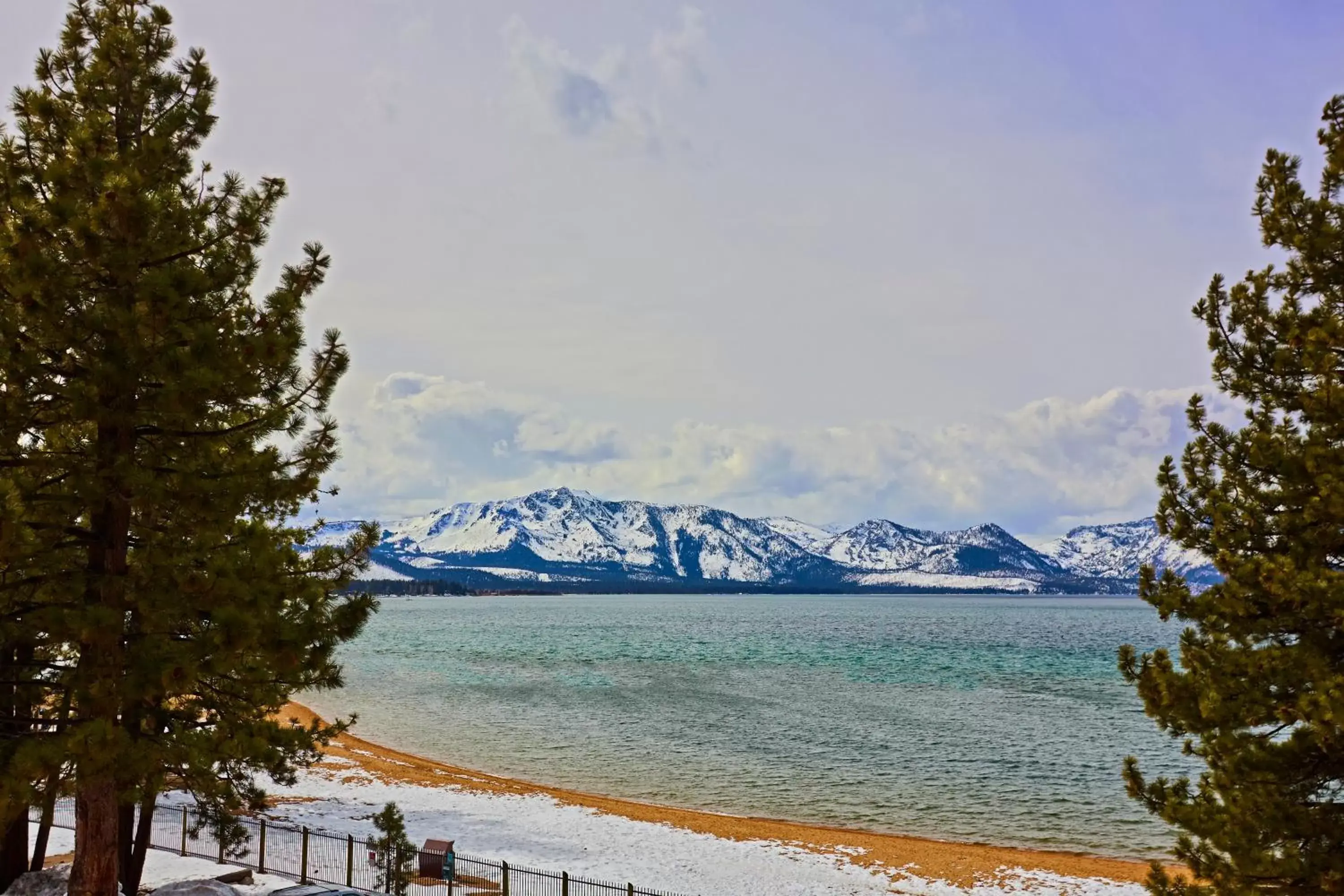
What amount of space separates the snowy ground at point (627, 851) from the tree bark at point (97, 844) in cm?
1597

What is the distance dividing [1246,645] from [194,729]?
1488 centimetres

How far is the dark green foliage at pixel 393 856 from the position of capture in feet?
60.5

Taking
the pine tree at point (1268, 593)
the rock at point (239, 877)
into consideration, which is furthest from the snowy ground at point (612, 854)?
the pine tree at point (1268, 593)

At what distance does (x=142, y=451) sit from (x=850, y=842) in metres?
27.8

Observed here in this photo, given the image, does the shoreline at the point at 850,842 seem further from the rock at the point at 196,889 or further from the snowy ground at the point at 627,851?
the rock at the point at 196,889

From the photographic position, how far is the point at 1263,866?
10750mm

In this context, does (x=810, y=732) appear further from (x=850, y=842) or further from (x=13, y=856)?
(x=13, y=856)

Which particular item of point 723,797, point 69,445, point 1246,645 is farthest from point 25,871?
A: point 723,797

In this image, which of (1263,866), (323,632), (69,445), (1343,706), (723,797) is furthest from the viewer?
(723,797)

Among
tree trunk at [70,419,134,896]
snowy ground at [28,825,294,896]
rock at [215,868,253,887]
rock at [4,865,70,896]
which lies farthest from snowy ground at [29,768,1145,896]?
tree trunk at [70,419,134,896]

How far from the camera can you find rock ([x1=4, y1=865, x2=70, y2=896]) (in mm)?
16750

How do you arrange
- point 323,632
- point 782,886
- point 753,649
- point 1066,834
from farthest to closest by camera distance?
point 753,649
point 1066,834
point 782,886
point 323,632

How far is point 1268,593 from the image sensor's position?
11273 mm

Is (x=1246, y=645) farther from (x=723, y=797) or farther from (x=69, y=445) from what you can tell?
(x=723, y=797)
